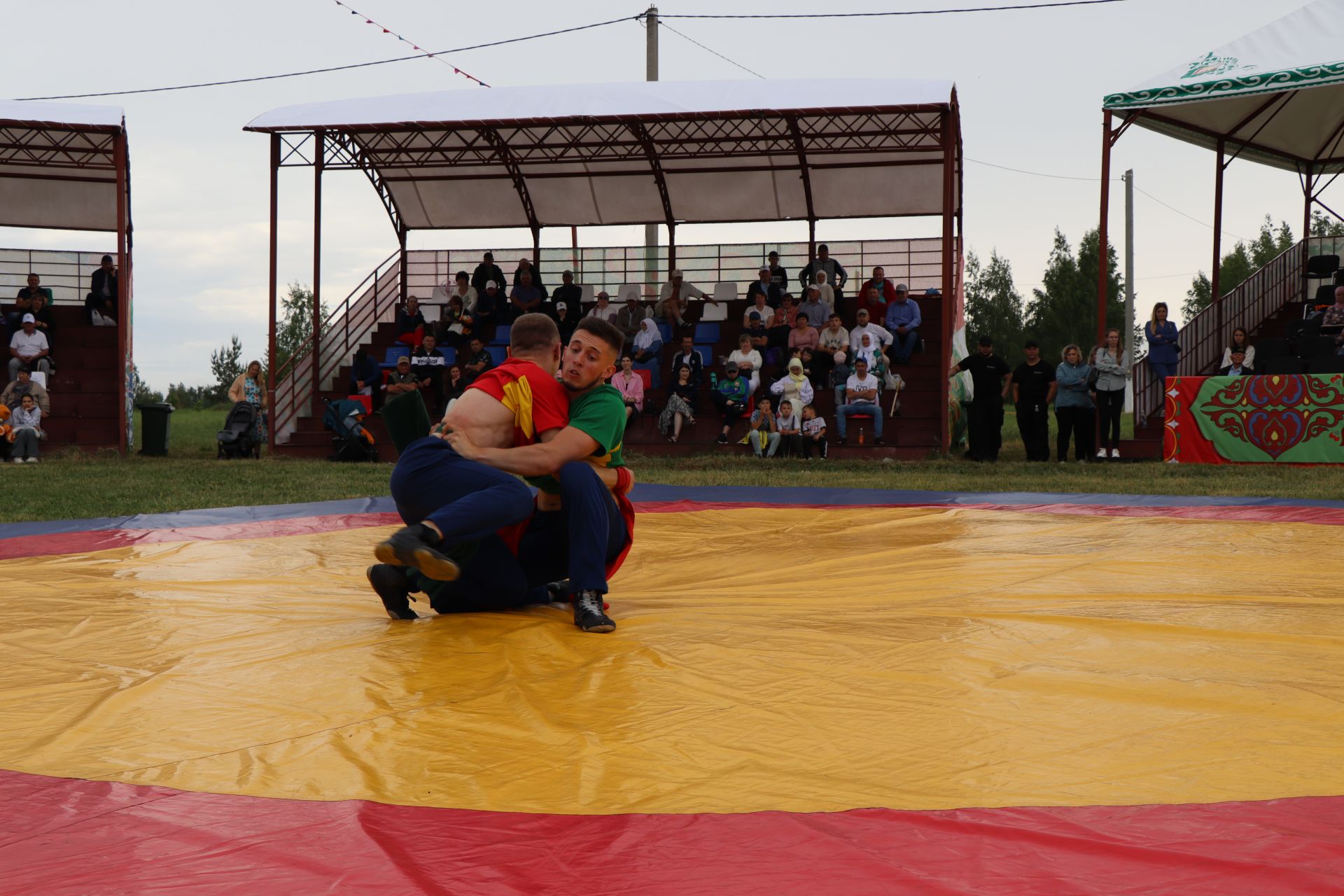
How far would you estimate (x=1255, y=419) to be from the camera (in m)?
10.8

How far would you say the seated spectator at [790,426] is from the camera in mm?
12156

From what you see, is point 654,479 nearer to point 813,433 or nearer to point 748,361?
point 813,433

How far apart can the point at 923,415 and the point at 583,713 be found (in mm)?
11090

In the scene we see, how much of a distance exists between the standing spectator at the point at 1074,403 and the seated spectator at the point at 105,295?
1197 centimetres

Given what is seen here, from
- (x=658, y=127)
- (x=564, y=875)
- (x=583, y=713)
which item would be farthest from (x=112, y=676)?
(x=658, y=127)

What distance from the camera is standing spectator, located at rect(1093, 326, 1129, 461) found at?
38.7ft

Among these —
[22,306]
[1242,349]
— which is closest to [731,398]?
[1242,349]

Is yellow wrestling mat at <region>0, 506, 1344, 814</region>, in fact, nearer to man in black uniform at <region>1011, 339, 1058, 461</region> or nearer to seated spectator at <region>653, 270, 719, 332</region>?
man in black uniform at <region>1011, 339, 1058, 461</region>

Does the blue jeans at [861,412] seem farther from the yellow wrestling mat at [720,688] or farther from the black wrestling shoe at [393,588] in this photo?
the black wrestling shoe at [393,588]

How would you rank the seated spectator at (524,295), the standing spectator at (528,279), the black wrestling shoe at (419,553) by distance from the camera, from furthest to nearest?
the standing spectator at (528,279) → the seated spectator at (524,295) → the black wrestling shoe at (419,553)

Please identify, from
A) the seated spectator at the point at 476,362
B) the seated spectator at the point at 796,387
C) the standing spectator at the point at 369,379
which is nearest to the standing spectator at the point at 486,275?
the seated spectator at the point at 476,362

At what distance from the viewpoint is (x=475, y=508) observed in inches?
121

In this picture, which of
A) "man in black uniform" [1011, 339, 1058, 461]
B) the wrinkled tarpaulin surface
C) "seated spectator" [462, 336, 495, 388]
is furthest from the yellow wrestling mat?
"seated spectator" [462, 336, 495, 388]

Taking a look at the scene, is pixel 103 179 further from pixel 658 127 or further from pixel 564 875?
pixel 564 875
